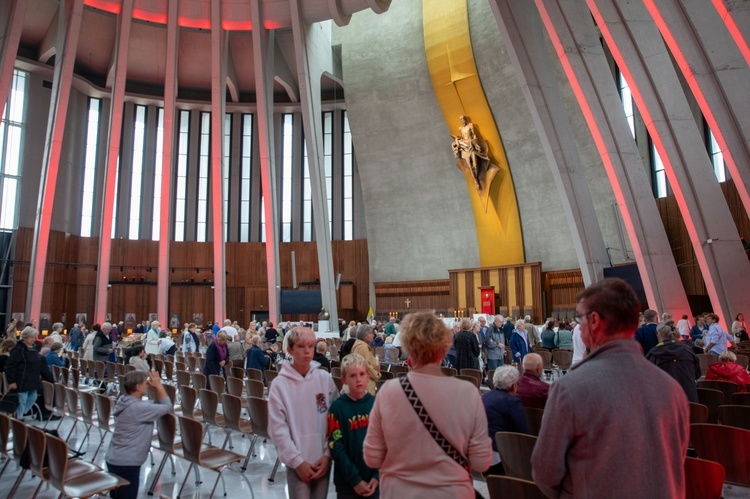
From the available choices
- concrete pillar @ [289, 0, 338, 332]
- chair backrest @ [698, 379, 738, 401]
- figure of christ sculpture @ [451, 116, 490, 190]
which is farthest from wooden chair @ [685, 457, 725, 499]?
figure of christ sculpture @ [451, 116, 490, 190]

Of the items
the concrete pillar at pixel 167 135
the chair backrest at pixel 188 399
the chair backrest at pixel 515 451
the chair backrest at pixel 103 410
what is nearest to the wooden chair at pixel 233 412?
the chair backrest at pixel 188 399

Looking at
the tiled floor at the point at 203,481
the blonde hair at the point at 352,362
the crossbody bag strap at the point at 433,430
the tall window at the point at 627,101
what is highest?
the tall window at the point at 627,101

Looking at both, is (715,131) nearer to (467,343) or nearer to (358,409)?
(467,343)

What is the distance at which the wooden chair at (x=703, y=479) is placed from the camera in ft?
8.73

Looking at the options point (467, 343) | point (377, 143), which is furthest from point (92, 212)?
point (467, 343)

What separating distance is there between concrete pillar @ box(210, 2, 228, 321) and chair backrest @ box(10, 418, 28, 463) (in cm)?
1675

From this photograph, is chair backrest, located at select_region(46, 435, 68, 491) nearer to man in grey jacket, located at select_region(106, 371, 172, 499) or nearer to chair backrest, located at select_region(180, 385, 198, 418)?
man in grey jacket, located at select_region(106, 371, 172, 499)

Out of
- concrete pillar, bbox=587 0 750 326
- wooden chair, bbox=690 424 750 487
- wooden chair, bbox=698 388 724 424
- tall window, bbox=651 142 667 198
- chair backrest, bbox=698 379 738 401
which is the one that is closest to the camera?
wooden chair, bbox=690 424 750 487

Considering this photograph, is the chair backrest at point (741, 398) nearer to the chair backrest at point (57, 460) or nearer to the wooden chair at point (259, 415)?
the wooden chair at point (259, 415)

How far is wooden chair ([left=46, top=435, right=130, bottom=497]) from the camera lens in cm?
393

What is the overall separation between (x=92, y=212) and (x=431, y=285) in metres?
17.4

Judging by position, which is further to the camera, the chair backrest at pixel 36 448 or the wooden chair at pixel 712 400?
the wooden chair at pixel 712 400

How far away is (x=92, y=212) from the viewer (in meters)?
27.2

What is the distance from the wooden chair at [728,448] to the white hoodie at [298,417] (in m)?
2.70
